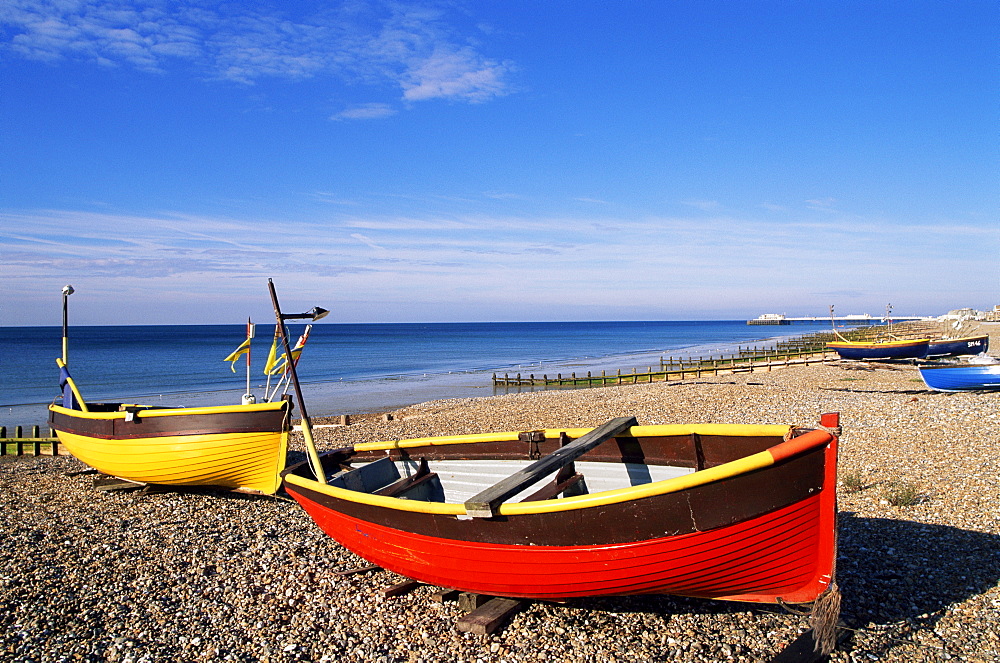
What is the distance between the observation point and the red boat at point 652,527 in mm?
5086

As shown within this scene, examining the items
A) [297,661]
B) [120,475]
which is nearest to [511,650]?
[297,661]

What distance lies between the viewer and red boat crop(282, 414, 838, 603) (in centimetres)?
509

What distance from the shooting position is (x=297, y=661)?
18.8 ft

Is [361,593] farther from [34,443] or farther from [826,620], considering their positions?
[34,443]

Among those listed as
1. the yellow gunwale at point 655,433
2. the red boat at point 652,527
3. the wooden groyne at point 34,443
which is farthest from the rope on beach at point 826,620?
the wooden groyne at point 34,443

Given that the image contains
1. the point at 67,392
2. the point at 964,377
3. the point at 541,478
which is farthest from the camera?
the point at 964,377

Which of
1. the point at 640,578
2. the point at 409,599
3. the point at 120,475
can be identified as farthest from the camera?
the point at 120,475

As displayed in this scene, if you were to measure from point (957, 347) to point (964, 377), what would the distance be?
22.4 metres

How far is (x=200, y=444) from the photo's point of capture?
34.7ft

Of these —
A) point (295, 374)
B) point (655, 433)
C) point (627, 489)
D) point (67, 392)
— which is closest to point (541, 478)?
point (627, 489)

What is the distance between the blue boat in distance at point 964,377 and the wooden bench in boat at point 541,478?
20.9 metres

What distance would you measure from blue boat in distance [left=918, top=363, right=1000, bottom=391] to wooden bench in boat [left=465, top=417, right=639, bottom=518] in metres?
20.9

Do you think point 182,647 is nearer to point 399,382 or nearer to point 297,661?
point 297,661

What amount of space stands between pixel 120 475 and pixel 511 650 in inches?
355
